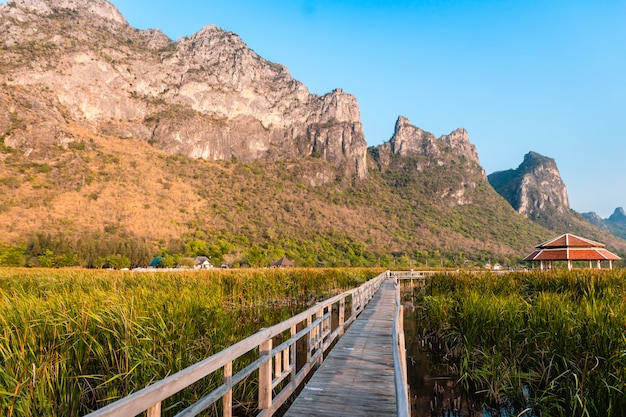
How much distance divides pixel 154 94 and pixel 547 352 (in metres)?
128

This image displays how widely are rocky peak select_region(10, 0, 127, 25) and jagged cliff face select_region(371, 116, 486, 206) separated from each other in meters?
115

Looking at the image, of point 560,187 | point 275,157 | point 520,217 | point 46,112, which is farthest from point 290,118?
point 560,187

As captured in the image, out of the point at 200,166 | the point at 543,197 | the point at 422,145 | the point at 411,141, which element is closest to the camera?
the point at 200,166

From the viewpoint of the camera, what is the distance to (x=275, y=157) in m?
127

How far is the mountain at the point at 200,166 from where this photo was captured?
6888cm

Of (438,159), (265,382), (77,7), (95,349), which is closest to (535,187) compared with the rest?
(438,159)

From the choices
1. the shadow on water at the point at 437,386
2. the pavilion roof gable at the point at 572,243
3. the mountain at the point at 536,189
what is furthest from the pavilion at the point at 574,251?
the mountain at the point at 536,189

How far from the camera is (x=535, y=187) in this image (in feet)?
530

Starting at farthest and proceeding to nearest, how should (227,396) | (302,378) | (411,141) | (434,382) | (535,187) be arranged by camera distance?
(535,187) < (411,141) < (434,382) < (302,378) < (227,396)

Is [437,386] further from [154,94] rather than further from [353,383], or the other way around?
[154,94]

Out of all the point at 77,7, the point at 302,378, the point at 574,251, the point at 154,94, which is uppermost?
the point at 77,7

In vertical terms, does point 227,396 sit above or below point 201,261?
above

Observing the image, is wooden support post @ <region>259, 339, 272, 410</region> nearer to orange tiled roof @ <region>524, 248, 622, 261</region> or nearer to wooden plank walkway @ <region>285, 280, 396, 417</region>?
wooden plank walkway @ <region>285, 280, 396, 417</region>

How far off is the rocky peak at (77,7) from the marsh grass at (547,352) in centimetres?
14807
